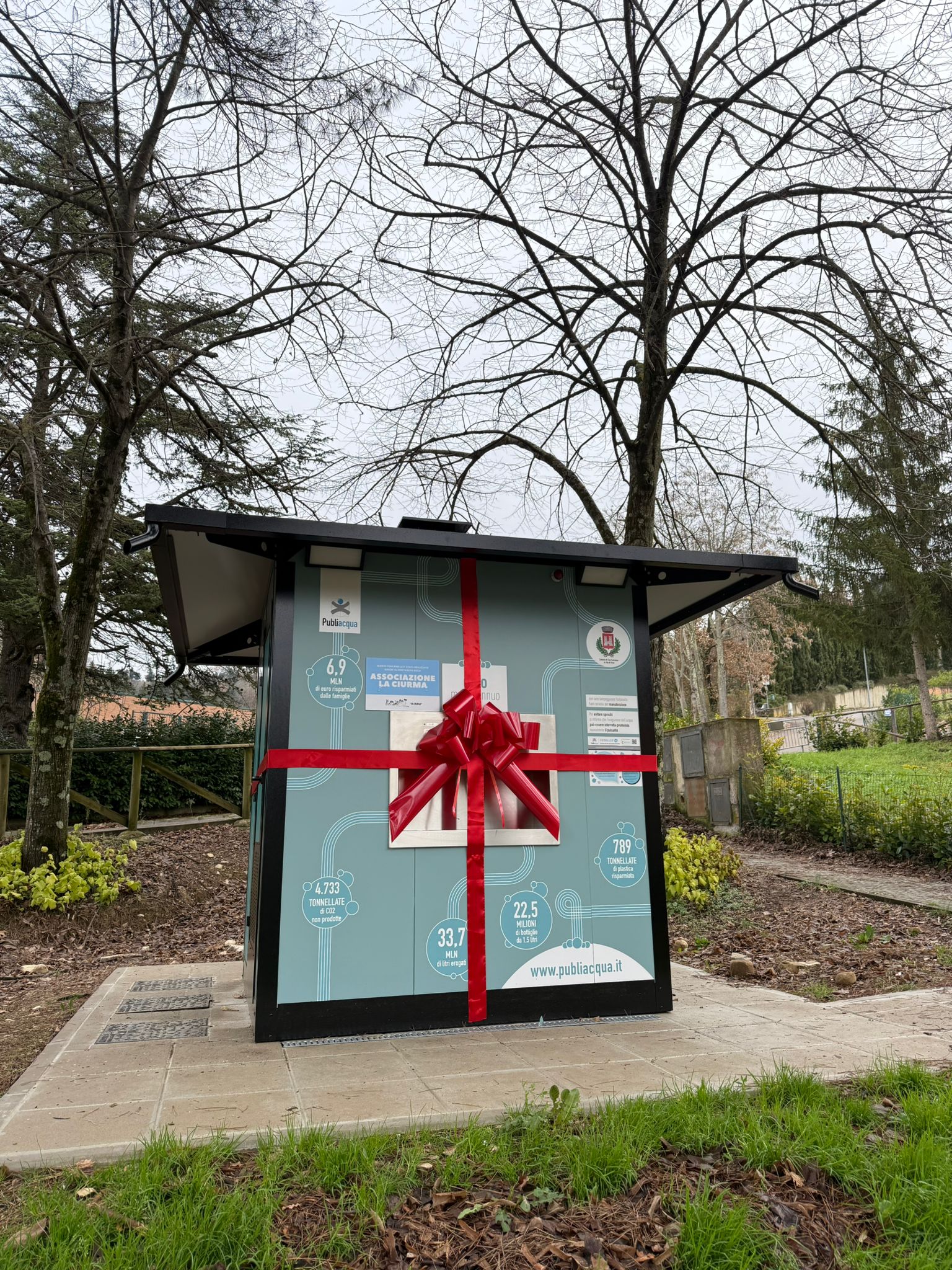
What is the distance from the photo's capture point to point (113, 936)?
7492 millimetres

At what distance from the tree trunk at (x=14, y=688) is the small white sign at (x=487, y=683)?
11.7 meters

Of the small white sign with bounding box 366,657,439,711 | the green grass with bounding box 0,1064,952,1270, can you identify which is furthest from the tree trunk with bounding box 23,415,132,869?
the green grass with bounding box 0,1064,952,1270

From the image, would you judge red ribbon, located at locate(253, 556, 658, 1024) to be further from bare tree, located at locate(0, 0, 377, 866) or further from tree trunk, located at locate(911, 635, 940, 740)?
tree trunk, located at locate(911, 635, 940, 740)

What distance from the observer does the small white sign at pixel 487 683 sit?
461 cm

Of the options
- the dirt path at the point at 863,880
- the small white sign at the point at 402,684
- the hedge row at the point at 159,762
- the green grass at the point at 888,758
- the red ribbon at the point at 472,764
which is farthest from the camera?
the green grass at the point at 888,758

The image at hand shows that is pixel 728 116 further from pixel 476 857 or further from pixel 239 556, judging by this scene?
pixel 476 857

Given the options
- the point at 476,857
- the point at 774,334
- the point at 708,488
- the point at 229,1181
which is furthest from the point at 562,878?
the point at 708,488

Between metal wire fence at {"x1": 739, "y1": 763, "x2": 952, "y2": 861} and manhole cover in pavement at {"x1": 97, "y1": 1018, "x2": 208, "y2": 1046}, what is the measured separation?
8215 mm

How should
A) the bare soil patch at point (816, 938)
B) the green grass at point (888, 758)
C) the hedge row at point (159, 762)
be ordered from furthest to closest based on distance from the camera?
the green grass at point (888, 758)
the hedge row at point (159, 762)
the bare soil patch at point (816, 938)

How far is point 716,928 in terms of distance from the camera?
7570mm

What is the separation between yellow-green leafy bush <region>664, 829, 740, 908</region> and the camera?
825 cm

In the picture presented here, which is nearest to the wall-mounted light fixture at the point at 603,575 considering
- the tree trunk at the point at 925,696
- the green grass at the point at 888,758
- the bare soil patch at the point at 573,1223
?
the bare soil patch at the point at 573,1223

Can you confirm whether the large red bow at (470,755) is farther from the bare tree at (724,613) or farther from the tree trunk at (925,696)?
the tree trunk at (925,696)

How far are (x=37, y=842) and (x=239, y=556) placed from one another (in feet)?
15.6
